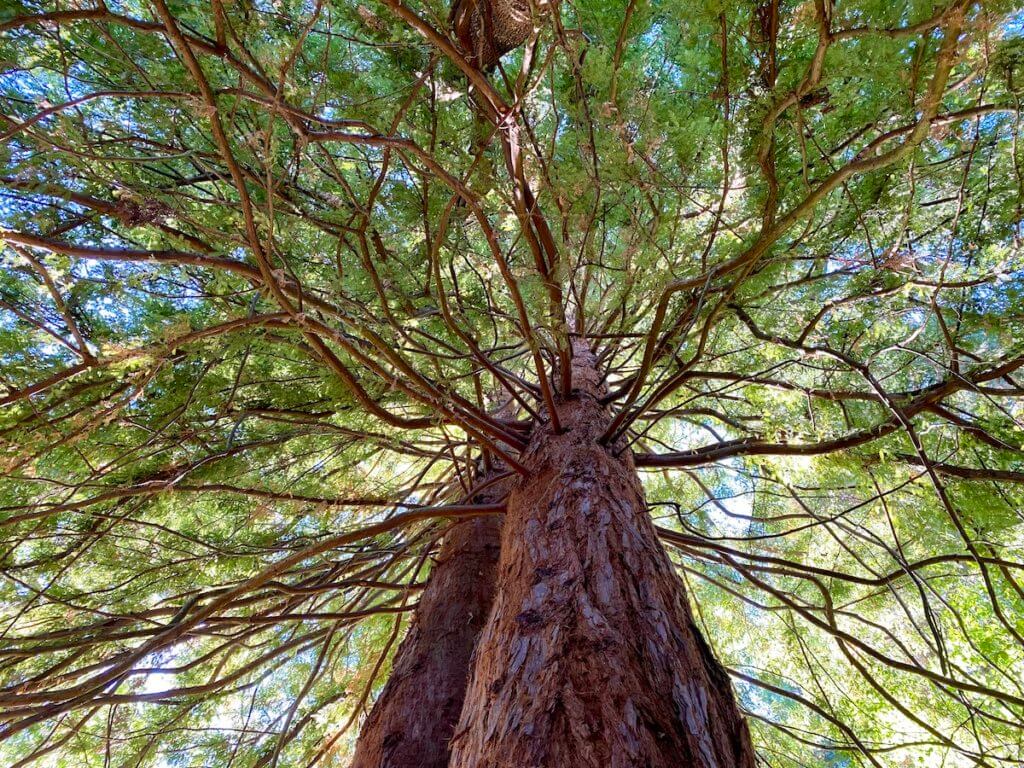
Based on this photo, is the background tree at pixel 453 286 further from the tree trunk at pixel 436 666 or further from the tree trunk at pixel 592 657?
the tree trunk at pixel 436 666

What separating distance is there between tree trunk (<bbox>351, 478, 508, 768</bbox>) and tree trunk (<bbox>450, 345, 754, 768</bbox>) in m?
0.50

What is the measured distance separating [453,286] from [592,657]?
1605 mm

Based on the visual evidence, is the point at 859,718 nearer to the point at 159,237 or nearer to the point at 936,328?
the point at 936,328

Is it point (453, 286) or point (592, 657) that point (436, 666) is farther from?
point (453, 286)

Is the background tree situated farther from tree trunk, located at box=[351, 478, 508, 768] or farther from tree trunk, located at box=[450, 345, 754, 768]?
tree trunk, located at box=[351, 478, 508, 768]

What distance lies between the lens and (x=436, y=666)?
2.04m

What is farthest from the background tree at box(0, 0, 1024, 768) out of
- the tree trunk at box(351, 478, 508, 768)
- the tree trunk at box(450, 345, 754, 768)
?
the tree trunk at box(351, 478, 508, 768)

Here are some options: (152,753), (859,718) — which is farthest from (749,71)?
(152,753)

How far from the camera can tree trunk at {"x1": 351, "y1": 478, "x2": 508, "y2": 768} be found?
1.78 m

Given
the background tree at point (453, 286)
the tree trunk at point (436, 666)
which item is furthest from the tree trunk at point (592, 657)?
the tree trunk at point (436, 666)

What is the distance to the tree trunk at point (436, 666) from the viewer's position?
1776 mm

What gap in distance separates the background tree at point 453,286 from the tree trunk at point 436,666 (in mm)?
208

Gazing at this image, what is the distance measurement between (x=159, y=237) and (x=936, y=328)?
3253 millimetres

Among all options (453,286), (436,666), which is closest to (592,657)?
(436,666)
